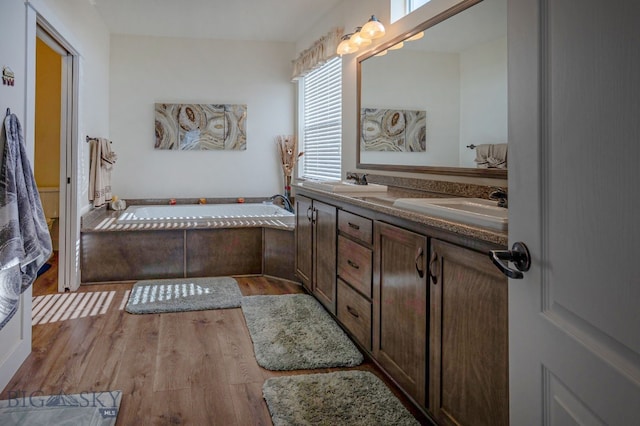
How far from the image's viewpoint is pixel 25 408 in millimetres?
2051

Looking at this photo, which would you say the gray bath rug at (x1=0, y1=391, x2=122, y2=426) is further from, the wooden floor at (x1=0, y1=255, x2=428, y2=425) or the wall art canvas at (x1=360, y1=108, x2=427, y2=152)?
the wall art canvas at (x1=360, y1=108, x2=427, y2=152)

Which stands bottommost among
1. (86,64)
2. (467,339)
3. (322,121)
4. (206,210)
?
(467,339)

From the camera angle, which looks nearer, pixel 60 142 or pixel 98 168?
pixel 60 142

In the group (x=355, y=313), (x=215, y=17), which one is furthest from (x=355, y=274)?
(x=215, y=17)

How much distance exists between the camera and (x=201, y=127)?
569cm

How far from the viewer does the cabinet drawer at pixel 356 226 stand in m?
2.42

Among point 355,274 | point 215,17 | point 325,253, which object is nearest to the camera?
point 355,274

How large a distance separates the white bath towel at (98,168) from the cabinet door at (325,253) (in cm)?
227

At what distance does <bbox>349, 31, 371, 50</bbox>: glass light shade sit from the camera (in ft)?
11.2

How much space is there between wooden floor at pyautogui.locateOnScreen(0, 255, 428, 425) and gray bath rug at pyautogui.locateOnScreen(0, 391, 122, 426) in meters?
0.05

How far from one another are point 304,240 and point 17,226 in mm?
1978

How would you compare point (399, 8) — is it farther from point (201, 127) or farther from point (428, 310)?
point (201, 127)

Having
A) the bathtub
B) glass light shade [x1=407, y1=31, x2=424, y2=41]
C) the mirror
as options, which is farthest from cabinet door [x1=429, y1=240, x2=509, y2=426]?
the bathtub

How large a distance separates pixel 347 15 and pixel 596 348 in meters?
3.86
